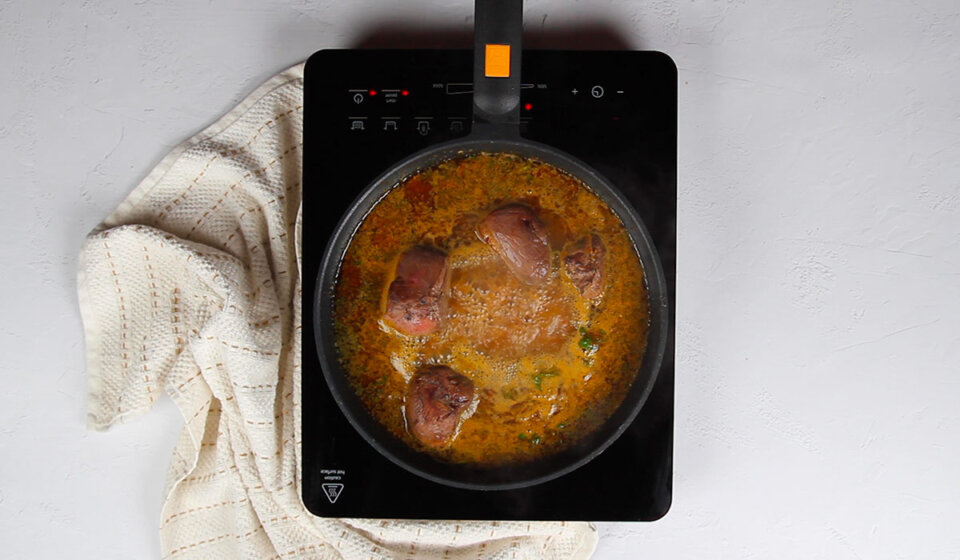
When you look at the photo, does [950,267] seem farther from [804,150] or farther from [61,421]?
[61,421]

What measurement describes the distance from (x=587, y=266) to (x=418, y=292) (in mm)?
223

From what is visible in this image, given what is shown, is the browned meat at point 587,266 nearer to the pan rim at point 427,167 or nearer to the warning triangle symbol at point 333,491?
the pan rim at point 427,167

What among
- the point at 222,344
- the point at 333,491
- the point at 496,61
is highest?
the point at 496,61

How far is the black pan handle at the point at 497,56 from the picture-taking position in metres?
0.93

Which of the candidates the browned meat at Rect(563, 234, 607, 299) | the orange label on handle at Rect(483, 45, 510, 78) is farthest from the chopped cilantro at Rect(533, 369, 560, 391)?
the orange label on handle at Rect(483, 45, 510, 78)

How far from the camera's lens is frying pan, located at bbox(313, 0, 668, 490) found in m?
0.94

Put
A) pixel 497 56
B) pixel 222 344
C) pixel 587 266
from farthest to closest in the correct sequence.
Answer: pixel 222 344 → pixel 587 266 → pixel 497 56

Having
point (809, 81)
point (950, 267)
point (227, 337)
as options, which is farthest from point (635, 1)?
point (227, 337)

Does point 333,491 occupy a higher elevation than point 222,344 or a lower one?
lower

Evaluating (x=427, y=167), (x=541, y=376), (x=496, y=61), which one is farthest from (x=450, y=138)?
(x=541, y=376)

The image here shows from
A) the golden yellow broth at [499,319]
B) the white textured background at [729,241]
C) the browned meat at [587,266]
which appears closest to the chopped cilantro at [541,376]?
the golden yellow broth at [499,319]

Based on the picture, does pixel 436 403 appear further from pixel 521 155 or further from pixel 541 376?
pixel 521 155

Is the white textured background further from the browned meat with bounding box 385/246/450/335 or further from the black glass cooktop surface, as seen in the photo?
the browned meat with bounding box 385/246/450/335

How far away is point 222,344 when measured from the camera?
116cm
